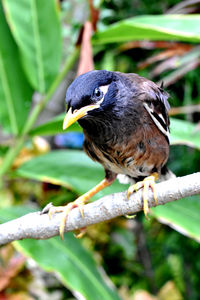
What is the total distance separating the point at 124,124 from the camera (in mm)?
1713

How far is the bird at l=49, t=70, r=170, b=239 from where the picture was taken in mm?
1523

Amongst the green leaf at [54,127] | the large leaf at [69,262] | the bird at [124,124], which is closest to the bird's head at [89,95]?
the bird at [124,124]

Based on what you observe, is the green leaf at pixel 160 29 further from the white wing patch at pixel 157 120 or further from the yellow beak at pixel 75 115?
the yellow beak at pixel 75 115

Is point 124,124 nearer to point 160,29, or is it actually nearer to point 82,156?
point 160,29

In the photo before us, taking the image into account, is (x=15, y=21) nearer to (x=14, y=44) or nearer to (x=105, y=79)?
(x=14, y=44)

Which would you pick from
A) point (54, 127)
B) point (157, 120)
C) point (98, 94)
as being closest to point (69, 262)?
point (54, 127)

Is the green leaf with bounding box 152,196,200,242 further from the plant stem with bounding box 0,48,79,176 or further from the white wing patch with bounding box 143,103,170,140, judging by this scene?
the plant stem with bounding box 0,48,79,176

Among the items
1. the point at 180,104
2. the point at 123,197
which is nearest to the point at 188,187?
the point at 123,197

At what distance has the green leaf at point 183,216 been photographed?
6.16ft

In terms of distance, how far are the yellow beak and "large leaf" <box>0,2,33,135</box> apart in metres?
1.07

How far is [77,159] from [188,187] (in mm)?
1221

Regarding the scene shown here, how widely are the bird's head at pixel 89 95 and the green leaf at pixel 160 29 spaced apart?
658 millimetres

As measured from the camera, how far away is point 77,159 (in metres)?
2.47

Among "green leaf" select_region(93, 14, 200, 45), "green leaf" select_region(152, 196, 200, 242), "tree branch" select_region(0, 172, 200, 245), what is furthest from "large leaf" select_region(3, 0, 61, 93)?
"tree branch" select_region(0, 172, 200, 245)
